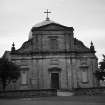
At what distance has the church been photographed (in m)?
40.4

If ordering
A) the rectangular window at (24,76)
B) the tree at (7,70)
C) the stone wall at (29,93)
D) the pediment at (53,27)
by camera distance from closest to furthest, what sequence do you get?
the stone wall at (29,93) → the tree at (7,70) → the rectangular window at (24,76) → the pediment at (53,27)

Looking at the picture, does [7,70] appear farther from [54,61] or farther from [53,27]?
[53,27]

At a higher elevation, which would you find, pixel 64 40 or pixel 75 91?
pixel 64 40

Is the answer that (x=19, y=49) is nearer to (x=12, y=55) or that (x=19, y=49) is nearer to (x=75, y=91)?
(x=12, y=55)

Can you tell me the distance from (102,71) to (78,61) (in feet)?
30.9

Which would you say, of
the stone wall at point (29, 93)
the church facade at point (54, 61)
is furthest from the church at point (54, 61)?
the stone wall at point (29, 93)

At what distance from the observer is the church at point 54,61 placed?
40375mm

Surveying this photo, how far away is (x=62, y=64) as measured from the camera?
40.8m

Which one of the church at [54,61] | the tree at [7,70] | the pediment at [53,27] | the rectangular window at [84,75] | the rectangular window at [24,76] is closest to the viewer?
the tree at [7,70]

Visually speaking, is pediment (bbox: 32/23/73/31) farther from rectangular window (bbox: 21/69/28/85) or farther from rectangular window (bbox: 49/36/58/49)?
rectangular window (bbox: 21/69/28/85)

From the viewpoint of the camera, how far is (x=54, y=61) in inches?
1607

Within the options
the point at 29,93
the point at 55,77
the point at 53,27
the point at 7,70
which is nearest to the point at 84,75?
the point at 55,77

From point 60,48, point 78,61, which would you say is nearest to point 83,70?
point 78,61

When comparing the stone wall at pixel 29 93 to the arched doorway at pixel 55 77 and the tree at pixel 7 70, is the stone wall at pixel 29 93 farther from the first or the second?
the arched doorway at pixel 55 77
